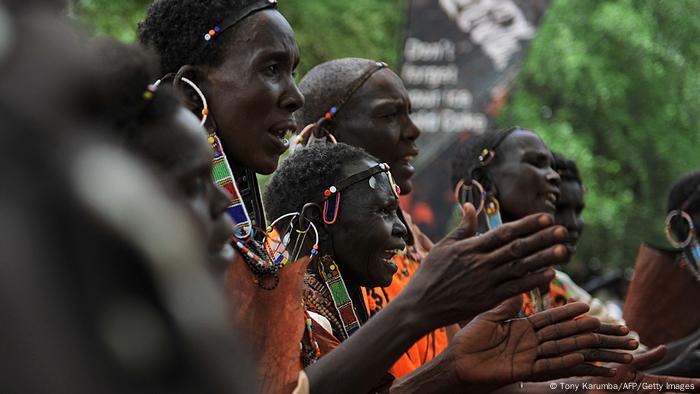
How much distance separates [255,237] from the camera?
125 inches

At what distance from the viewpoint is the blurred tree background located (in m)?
18.9

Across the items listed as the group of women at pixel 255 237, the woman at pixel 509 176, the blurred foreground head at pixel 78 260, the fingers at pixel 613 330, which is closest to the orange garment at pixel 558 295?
the group of women at pixel 255 237

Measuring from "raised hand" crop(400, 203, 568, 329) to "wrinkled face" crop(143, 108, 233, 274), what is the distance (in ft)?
3.08

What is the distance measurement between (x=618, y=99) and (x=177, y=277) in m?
18.9

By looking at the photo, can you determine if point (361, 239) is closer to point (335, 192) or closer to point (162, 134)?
point (335, 192)

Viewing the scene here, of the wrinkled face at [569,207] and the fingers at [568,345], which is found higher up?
the fingers at [568,345]

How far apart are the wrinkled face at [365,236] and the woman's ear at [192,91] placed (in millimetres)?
761

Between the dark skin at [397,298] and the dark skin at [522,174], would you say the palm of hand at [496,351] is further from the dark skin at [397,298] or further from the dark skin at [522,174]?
the dark skin at [522,174]

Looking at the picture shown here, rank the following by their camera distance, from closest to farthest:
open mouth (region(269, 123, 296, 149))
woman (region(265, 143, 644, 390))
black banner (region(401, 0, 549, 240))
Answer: open mouth (region(269, 123, 296, 149)) → woman (region(265, 143, 644, 390)) → black banner (region(401, 0, 549, 240))

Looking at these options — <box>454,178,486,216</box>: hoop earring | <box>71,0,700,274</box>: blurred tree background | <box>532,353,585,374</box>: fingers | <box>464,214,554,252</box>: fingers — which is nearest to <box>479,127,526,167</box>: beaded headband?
<box>454,178,486,216</box>: hoop earring

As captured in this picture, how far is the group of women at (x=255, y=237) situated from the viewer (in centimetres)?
112

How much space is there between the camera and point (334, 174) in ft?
12.5

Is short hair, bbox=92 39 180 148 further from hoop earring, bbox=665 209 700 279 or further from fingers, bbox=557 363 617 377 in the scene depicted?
hoop earring, bbox=665 209 700 279

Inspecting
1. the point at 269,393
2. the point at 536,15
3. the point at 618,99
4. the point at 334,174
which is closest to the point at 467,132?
the point at 536,15
